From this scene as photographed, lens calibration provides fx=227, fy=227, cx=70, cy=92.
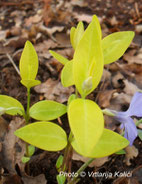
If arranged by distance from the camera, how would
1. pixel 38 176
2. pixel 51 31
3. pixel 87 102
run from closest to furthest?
pixel 87 102, pixel 38 176, pixel 51 31

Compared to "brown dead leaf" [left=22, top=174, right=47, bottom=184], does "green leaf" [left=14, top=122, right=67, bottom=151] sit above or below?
above

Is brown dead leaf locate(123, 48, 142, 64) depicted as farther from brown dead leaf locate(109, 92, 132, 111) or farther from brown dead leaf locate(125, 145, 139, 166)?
brown dead leaf locate(125, 145, 139, 166)

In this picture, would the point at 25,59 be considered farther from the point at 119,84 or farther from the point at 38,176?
the point at 119,84

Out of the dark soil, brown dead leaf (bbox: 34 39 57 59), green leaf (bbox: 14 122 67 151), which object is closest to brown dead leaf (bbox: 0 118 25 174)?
the dark soil

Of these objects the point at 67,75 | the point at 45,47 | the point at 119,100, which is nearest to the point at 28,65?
the point at 67,75

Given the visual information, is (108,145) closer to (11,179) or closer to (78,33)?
(78,33)

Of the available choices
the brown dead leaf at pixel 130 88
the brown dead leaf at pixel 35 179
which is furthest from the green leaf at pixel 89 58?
the brown dead leaf at pixel 130 88

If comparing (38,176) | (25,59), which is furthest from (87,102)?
(38,176)
